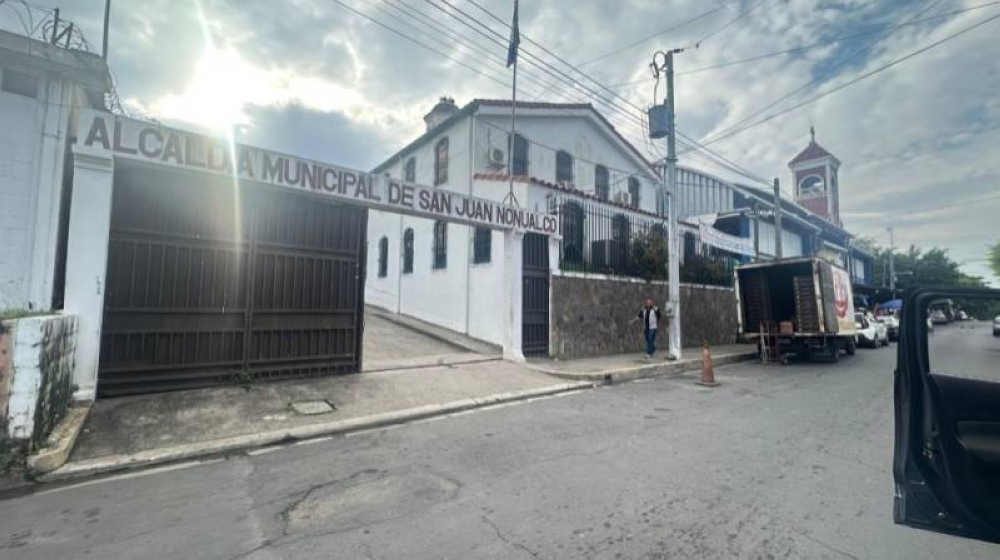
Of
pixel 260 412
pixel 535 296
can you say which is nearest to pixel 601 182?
pixel 535 296

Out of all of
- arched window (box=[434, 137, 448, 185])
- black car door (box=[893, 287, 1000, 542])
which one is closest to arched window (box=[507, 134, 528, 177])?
arched window (box=[434, 137, 448, 185])

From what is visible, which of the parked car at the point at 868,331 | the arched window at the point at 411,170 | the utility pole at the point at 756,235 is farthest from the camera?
the utility pole at the point at 756,235

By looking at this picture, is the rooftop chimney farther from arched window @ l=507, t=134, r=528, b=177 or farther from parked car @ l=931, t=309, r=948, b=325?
parked car @ l=931, t=309, r=948, b=325

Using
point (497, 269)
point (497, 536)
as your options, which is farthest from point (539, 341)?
point (497, 536)

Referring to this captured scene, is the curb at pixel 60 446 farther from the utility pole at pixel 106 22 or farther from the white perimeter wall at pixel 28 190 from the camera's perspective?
the utility pole at pixel 106 22

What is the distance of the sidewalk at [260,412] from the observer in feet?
16.8

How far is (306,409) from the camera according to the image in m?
6.74

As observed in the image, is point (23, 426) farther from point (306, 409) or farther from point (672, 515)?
point (672, 515)

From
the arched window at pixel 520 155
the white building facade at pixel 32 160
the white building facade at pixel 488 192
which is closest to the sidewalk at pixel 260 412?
the white building facade at pixel 32 160

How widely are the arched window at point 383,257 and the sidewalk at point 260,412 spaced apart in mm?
11312

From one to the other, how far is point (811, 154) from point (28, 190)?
165 feet

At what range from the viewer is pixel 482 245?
13.7 meters

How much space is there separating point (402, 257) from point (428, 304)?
3046 millimetres

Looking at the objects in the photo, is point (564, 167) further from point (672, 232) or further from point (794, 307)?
point (794, 307)
